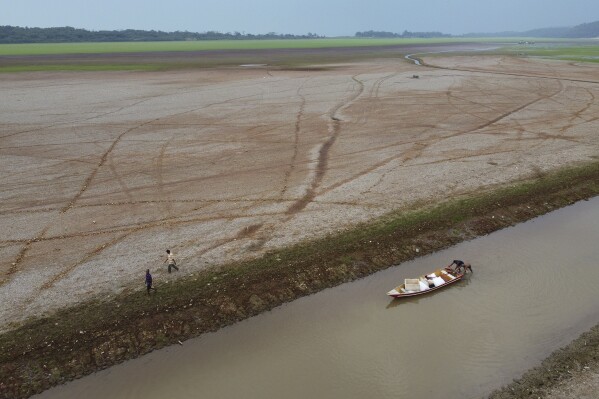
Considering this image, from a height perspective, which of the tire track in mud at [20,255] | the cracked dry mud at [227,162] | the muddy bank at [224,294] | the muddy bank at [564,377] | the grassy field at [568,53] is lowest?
the muddy bank at [564,377]

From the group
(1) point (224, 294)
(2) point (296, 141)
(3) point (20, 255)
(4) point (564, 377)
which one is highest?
(2) point (296, 141)

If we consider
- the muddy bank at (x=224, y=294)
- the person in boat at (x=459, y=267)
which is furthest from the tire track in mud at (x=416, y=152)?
the person in boat at (x=459, y=267)

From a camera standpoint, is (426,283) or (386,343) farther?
(426,283)

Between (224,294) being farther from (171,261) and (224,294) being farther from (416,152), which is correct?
(416,152)

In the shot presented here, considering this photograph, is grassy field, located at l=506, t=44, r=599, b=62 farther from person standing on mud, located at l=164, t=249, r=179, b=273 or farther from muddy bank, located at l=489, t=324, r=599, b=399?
person standing on mud, located at l=164, t=249, r=179, b=273

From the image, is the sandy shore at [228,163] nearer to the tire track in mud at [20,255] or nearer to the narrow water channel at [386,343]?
the tire track in mud at [20,255]

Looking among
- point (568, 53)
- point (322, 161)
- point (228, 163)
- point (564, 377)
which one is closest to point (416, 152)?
point (322, 161)

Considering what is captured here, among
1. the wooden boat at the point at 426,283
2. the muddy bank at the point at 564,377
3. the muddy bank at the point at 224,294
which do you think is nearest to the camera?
the muddy bank at the point at 564,377
